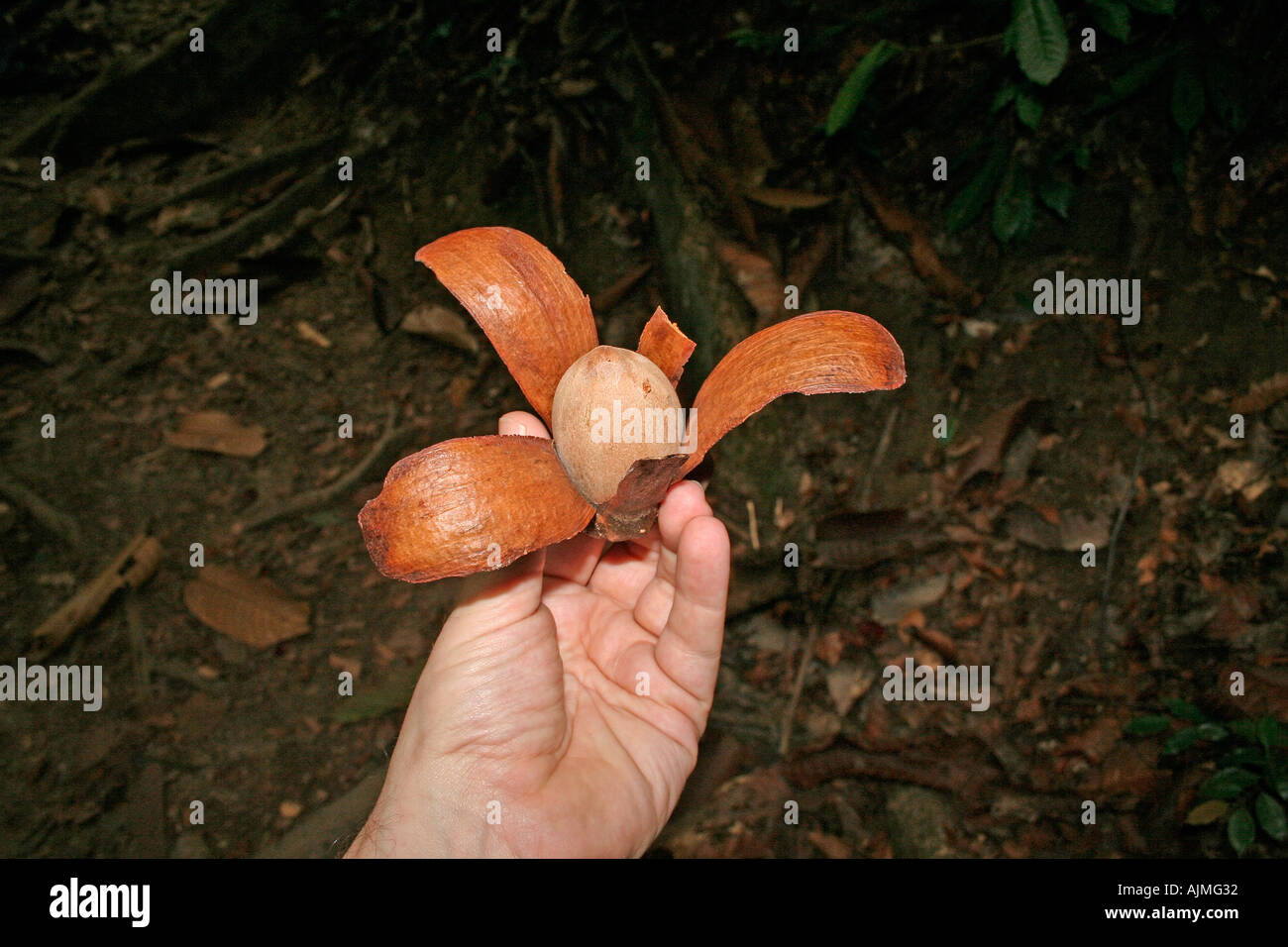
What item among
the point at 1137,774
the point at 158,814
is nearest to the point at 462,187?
the point at 158,814

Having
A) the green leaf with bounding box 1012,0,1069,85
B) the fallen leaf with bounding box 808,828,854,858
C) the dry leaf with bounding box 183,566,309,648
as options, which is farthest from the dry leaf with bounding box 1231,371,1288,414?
the dry leaf with bounding box 183,566,309,648

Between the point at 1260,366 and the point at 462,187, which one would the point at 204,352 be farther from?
the point at 1260,366

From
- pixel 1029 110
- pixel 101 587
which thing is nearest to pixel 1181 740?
pixel 1029 110

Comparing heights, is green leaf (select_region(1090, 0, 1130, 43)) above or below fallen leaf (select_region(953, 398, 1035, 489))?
above

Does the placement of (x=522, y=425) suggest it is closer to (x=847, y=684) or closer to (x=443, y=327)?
(x=847, y=684)

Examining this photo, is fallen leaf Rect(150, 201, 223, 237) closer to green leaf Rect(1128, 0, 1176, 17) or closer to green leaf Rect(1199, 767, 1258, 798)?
green leaf Rect(1128, 0, 1176, 17)

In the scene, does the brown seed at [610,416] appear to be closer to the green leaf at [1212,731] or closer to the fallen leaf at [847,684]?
the fallen leaf at [847,684]
